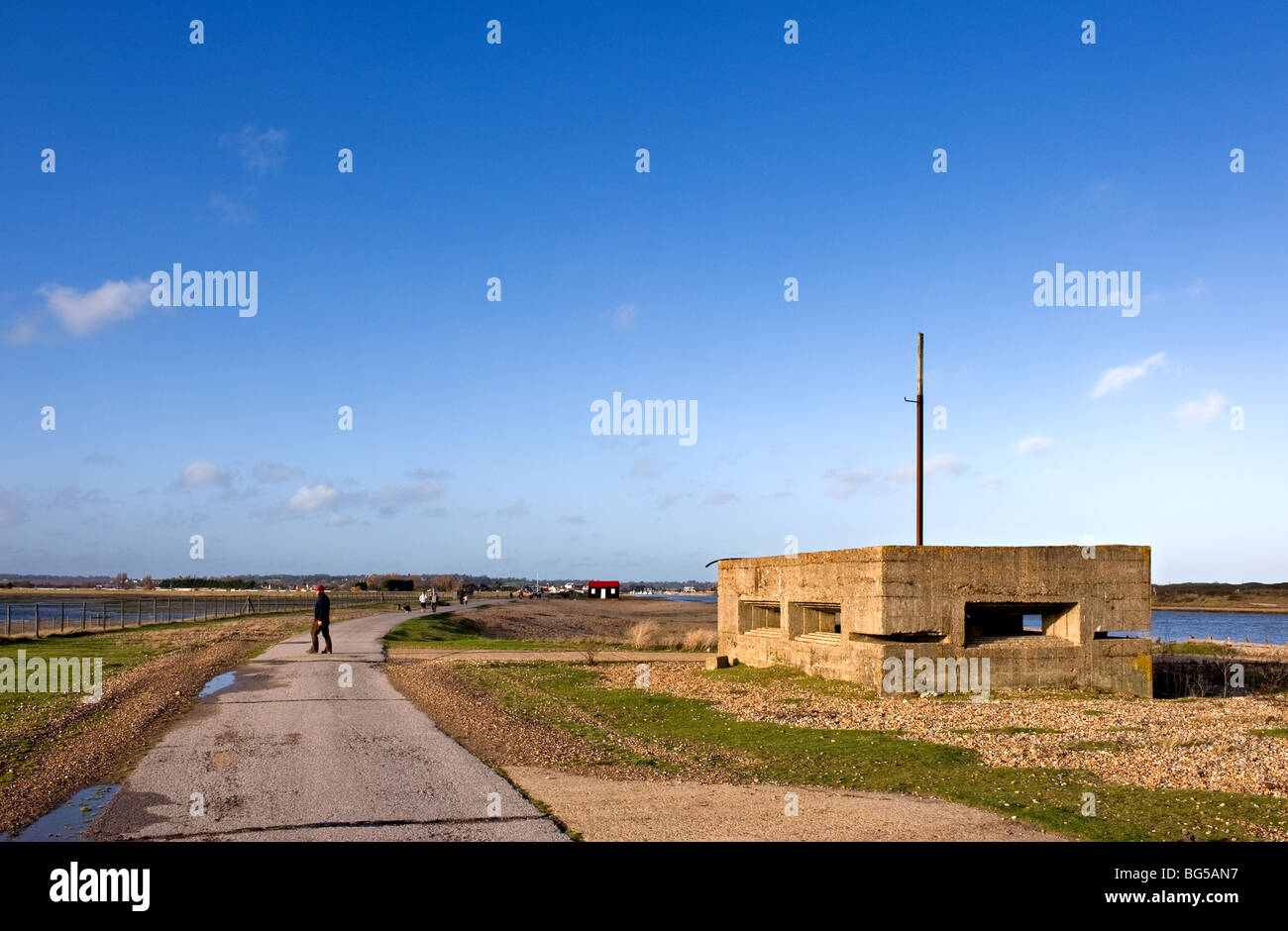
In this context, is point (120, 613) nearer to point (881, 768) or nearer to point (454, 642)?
point (454, 642)

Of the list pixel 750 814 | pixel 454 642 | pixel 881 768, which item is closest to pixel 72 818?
pixel 750 814

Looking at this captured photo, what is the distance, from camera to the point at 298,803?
8.33m

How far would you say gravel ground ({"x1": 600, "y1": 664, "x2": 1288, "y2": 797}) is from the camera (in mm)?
9984

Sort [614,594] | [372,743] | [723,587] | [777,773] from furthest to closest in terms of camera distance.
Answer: [614,594] → [723,587] → [372,743] → [777,773]

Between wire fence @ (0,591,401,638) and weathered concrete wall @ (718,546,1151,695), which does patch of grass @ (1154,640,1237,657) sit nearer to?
weathered concrete wall @ (718,546,1151,695)

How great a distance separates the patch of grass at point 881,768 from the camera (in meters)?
7.91

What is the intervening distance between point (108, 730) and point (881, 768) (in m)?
10.2

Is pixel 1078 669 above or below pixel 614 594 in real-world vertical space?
above

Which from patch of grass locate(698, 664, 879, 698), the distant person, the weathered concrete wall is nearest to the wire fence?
the distant person

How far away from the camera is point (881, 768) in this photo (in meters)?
10.4

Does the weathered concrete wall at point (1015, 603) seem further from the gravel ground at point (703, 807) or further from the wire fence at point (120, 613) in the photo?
the wire fence at point (120, 613)
